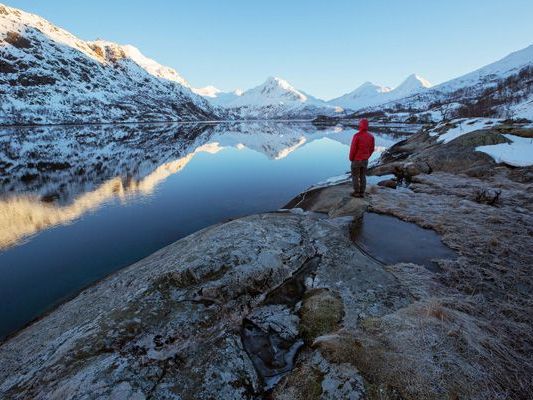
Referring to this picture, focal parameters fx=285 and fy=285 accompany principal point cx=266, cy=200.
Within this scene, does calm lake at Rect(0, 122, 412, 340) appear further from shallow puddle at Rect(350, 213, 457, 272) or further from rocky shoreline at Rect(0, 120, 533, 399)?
shallow puddle at Rect(350, 213, 457, 272)

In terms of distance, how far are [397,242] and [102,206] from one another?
1828 cm

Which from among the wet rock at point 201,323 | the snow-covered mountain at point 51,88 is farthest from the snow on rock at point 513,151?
the snow-covered mountain at point 51,88

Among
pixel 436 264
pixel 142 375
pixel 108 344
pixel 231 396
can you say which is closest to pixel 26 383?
pixel 108 344

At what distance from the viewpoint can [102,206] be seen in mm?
19297

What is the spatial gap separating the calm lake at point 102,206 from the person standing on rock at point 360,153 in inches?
272

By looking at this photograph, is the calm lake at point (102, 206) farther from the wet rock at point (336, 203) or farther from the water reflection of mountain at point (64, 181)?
the wet rock at point (336, 203)

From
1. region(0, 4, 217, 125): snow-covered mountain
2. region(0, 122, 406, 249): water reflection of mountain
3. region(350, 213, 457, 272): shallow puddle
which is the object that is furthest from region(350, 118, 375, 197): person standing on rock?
region(0, 4, 217, 125): snow-covered mountain

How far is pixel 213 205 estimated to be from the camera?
810 inches

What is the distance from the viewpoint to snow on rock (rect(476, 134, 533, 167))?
17797mm

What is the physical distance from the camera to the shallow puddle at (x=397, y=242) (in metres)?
8.93

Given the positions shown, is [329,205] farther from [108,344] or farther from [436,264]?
[108,344]

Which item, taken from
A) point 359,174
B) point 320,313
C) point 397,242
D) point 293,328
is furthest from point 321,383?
point 359,174

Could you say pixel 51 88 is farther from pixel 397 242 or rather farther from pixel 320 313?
pixel 320 313

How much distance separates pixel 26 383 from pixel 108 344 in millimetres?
1339
